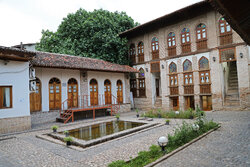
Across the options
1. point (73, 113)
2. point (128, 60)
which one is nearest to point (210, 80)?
point (128, 60)

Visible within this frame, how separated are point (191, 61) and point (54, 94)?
11453 millimetres

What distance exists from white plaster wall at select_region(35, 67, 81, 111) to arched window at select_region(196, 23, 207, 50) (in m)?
10.3

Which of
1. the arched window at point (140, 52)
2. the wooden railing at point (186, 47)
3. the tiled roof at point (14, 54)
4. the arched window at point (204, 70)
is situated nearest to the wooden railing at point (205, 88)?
the arched window at point (204, 70)

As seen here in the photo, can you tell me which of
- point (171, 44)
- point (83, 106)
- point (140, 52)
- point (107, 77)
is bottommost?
point (83, 106)

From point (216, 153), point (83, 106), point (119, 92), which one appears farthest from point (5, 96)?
point (119, 92)

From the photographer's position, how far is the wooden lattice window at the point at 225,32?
544 inches

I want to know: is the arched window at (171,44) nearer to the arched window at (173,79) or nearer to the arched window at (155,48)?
the arched window at (173,79)

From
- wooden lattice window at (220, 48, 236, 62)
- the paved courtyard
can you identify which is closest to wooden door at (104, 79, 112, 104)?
the paved courtyard

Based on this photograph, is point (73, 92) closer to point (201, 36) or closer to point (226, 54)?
point (201, 36)

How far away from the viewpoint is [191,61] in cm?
1568

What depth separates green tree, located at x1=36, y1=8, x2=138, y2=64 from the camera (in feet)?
62.7

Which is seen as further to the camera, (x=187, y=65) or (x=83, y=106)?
(x=187, y=65)

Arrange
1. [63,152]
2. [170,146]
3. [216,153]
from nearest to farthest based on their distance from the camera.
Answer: [216,153] < [170,146] < [63,152]

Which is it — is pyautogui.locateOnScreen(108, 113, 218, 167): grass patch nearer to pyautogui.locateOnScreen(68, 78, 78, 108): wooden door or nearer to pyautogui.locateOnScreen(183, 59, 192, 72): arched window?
pyautogui.locateOnScreen(183, 59, 192, 72): arched window
